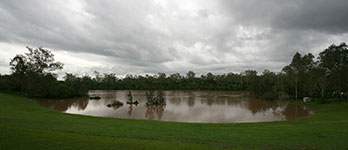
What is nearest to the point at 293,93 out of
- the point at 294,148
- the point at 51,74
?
the point at 294,148

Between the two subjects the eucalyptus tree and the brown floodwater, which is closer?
the brown floodwater

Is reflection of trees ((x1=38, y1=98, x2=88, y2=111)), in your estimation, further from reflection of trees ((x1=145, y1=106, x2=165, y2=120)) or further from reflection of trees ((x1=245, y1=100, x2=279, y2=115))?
reflection of trees ((x1=245, y1=100, x2=279, y2=115))

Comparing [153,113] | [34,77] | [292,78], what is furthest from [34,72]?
[292,78]

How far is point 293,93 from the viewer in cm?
5441

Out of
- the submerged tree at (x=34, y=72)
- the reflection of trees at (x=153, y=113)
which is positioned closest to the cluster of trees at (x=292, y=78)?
the submerged tree at (x=34, y=72)

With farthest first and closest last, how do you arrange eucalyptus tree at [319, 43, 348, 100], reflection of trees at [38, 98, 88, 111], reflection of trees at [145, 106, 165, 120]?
reflection of trees at [38, 98, 88, 111], eucalyptus tree at [319, 43, 348, 100], reflection of trees at [145, 106, 165, 120]

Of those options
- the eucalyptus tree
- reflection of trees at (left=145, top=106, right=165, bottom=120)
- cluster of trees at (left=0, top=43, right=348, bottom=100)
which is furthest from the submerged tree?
the eucalyptus tree

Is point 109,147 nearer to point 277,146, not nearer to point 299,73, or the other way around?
point 277,146

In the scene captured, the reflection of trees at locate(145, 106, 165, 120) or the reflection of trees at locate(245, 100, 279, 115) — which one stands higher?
the reflection of trees at locate(245, 100, 279, 115)

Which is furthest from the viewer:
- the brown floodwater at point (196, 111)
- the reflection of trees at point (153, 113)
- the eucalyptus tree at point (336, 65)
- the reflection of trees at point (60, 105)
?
the reflection of trees at point (60, 105)

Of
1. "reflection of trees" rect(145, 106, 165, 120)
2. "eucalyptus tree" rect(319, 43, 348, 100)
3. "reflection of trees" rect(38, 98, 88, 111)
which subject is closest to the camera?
"reflection of trees" rect(145, 106, 165, 120)

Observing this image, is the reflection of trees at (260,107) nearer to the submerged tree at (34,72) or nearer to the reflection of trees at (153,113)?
the reflection of trees at (153,113)

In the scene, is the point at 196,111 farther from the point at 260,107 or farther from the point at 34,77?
the point at 34,77

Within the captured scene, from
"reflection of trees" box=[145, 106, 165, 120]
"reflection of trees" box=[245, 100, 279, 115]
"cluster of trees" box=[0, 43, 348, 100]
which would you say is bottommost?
"reflection of trees" box=[145, 106, 165, 120]
